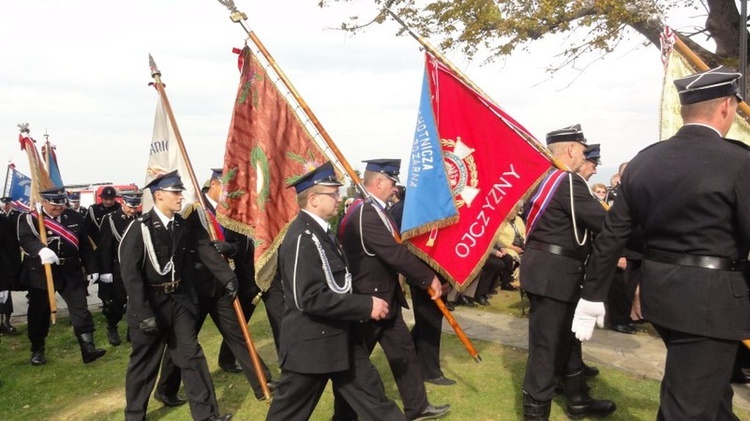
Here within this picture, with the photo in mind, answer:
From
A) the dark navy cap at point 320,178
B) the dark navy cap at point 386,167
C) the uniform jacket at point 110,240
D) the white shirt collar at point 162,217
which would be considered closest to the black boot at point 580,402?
the dark navy cap at point 386,167

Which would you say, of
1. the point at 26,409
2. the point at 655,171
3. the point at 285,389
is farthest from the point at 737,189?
the point at 26,409

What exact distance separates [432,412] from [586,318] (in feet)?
6.06

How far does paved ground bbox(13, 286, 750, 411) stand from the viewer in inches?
214

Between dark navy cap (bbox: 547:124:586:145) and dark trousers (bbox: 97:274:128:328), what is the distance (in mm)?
6083

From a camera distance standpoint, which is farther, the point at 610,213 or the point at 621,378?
the point at 621,378

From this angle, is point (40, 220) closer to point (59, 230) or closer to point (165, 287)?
point (59, 230)

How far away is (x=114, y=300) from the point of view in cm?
787

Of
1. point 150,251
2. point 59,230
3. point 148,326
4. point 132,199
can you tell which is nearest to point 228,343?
point 148,326

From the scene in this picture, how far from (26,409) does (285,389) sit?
11.3 ft

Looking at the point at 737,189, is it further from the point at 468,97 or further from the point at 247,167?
the point at 247,167

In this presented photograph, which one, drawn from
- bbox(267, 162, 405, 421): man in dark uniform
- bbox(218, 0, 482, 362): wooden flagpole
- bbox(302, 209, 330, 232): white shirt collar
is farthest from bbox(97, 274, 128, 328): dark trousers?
bbox(302, 209, 330, 232): white shirt collar

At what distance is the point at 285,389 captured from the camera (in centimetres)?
352

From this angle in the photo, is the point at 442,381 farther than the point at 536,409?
Yes

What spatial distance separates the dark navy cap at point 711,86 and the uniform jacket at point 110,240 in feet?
23.3
